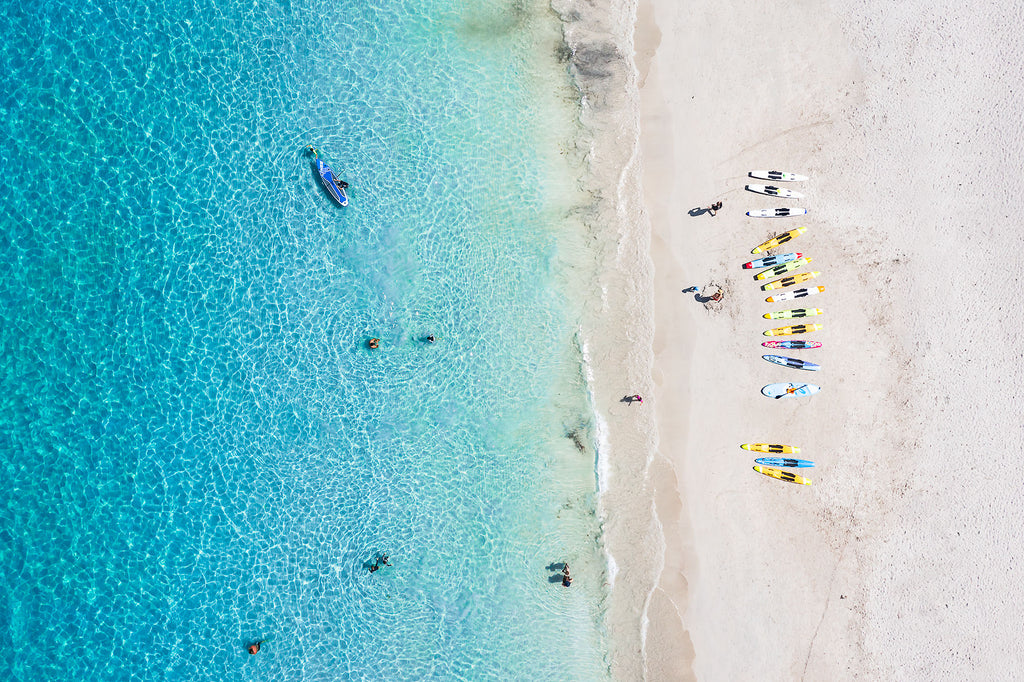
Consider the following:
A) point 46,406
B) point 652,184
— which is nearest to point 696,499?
point 652,184

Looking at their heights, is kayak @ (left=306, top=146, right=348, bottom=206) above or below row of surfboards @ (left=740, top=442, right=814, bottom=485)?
above

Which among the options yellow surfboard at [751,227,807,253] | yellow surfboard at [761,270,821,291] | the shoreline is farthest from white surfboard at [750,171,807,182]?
the shoreline

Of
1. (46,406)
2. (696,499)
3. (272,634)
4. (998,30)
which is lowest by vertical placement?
(272,634)

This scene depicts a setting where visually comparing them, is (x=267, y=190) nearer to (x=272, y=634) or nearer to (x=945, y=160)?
(x=272, y=634)

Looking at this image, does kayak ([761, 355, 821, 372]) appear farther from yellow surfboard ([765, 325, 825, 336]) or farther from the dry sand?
yellow surfboard ([765, 325, 825, 336])

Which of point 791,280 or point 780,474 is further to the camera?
point 791,280

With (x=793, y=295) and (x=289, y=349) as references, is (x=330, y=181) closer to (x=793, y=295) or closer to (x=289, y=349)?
(x=289, y=349)

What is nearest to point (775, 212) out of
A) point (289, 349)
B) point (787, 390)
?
point (787, 390)
